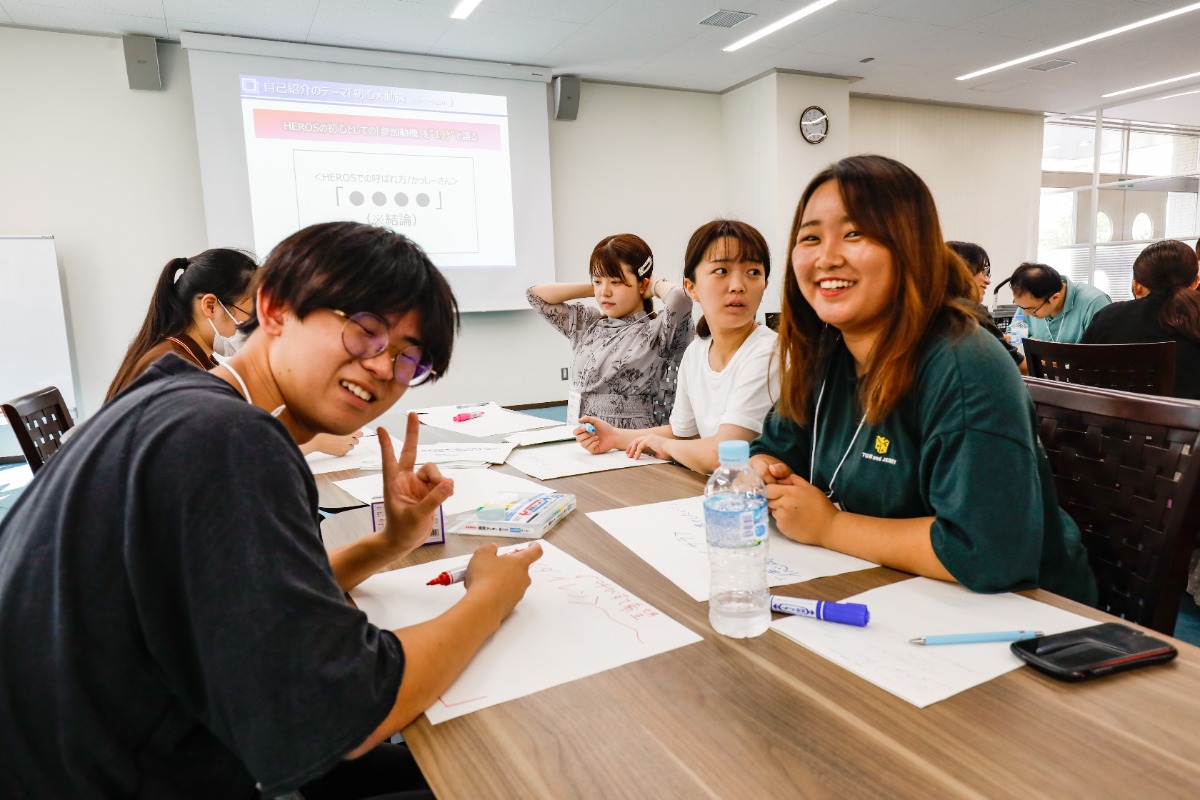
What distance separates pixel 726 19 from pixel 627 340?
131 inches

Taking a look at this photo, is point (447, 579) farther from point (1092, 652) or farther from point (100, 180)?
point (100, 180)

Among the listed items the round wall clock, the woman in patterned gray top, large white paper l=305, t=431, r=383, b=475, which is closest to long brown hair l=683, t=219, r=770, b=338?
the woman in patterned gray top

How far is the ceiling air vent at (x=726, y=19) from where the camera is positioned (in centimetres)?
466

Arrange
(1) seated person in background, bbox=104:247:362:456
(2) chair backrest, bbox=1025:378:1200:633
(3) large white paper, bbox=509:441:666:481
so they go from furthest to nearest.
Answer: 1. (1) seated person in background, bbox=104:247:362:456
2. (3) large white paper, bbox=509:441:666:481
3. (2) chair backrest, bbox=1025:378:1200:633

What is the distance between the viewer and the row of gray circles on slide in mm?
5209

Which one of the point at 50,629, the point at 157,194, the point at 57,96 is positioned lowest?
the point at 50,629

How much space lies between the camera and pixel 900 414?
106cm

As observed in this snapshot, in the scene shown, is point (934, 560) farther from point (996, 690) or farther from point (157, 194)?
point (157, 194)

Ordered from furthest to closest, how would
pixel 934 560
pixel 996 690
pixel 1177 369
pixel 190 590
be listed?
1. pixel 1177 369
2. pixel 934 560
3. pixel 996 690
4. pixel 190 590

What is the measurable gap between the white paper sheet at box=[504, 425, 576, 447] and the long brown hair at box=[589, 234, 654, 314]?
2.19 feet

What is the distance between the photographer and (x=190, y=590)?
0.54 meters

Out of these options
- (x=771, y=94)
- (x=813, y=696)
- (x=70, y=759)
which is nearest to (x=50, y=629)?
(x=70, y=759)

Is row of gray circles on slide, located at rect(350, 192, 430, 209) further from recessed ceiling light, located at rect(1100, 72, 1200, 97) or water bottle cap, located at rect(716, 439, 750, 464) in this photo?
recessed ceiling light, located at rect(1100, 72, 1200, 97)

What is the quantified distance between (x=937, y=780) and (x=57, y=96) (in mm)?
5824
